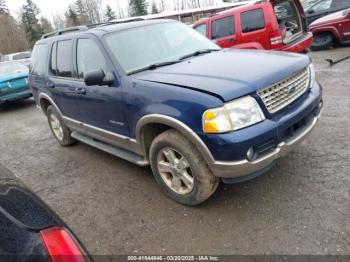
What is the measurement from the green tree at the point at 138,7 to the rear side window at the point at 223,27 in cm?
6151

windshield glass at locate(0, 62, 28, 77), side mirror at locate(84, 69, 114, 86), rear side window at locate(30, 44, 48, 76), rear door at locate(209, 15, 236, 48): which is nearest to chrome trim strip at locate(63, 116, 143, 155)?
side mirror at locate(84, 69, 114, 86)

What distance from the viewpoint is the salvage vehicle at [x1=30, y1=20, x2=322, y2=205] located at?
8.73ft

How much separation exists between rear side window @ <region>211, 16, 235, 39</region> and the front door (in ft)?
16.0

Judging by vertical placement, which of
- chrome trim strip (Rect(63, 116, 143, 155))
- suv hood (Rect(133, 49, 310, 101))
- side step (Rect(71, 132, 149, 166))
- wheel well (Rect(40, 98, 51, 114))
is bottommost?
side step (Rect(71, 132, 149, 166))

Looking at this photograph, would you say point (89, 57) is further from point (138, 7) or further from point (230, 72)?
point (138, 7)

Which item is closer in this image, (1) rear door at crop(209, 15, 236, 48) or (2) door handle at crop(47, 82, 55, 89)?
(2) door handle at crop(47, 82, 55, 89)

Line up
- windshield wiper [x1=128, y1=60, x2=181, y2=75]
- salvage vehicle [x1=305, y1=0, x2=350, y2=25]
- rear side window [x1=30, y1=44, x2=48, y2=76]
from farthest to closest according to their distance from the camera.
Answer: salvage vehicle [x1=305, y1=0, x2=350, y2=25] → rear side window [x1=30, y1=44, x2=48, y2=76] → windshield wiper [x1=128, y1=60, x2=181, y2=75]

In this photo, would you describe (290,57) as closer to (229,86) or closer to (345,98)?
(229,86)

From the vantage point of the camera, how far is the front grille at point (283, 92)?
278cm

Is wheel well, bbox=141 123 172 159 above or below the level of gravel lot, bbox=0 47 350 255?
above

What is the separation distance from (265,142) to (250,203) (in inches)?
31.6

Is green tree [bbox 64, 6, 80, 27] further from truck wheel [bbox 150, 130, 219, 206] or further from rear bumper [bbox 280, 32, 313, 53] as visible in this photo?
truck wheel [bbox 150, 130, 219, 206]

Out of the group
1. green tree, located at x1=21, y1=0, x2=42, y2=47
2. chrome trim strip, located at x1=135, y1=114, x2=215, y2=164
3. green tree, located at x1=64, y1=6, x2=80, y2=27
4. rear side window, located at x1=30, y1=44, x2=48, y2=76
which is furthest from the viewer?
green tree, located at x1=64, y1=6, x2=80, y2=27

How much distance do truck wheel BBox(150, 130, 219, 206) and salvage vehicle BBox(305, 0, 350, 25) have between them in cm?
1092
